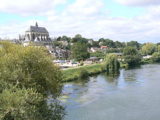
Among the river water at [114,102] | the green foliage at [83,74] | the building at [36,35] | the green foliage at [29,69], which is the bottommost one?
the river water at [114,102]

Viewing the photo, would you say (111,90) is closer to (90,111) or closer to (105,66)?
(90,111)

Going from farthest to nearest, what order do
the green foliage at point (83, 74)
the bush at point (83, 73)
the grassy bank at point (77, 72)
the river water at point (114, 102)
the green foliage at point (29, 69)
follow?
the bush at point (83, 73)
the green foliage at point (83, 74)
the grassy bank at point (77, 72)
the river water at point (114, 102)
the green foliage at point (29, 69)

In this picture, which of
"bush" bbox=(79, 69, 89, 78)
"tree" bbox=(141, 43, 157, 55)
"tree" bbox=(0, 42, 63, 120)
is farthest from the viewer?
"tree" bbox=(141, 43, 157, 55)

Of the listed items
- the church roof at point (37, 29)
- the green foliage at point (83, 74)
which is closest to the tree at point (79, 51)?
the green foliage at point (83, 74)

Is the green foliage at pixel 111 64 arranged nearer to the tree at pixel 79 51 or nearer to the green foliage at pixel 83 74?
the green foliage at pixel 83 74

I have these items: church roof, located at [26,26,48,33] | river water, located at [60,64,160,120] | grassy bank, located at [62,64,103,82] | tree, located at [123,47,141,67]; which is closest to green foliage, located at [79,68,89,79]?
grassy bank, located at [62,64,103,82]

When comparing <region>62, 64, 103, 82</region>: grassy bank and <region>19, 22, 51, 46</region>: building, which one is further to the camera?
<region>19, 22, 51, 46</region>: building

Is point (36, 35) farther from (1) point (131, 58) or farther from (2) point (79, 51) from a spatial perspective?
(1) point (131, 58)

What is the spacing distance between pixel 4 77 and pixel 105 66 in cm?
4116

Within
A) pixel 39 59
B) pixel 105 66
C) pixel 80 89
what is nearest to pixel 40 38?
pixel 105 66

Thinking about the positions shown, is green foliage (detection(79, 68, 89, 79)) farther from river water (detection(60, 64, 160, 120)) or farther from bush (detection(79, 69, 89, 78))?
river water (detection(60, 64, 160, 120))

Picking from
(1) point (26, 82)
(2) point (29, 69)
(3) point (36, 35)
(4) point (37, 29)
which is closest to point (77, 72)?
(2) point (29, 69)

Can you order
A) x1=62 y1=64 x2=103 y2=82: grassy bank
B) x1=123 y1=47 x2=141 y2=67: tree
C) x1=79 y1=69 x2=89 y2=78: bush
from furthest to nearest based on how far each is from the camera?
x1=123 y1=47 x2=141 y2=67: tree, x1=79 y1=69 x2=89 y2=78: bush, x1=62 y1=64 x2=103 y2=82: grassy bank

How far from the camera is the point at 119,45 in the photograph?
15012 cm
